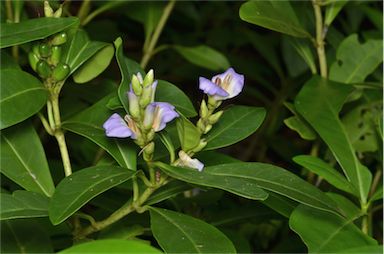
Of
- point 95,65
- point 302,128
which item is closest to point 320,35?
point 302,128

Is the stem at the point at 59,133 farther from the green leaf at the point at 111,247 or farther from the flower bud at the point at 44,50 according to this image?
the green leaf at the point at 111,247

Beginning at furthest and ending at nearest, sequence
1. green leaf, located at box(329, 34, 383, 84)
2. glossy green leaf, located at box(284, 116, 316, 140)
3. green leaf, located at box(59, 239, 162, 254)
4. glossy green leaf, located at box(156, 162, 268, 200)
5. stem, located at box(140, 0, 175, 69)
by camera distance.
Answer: stem, located at box(140, 0, 175, 69) < green leaf, located at box(329, 34, 383, 84) < glossy green leaf, located at box(284, 116, 316, 140) < glossy green leaf, located at box(156, 162, 268, 200) < green leaf, located at box(59, 239, 162, 254)

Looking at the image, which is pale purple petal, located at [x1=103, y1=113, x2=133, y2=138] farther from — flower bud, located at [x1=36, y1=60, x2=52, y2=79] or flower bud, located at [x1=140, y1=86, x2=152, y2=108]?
flower bud, located at [x1=36, y1=60, x2=52, y2=79]

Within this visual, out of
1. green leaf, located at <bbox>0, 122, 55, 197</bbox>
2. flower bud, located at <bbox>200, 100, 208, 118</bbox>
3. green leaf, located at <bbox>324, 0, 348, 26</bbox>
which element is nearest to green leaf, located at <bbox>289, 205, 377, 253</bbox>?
flower bud, located at <bbox>200, 100, 208, 118</bbox>

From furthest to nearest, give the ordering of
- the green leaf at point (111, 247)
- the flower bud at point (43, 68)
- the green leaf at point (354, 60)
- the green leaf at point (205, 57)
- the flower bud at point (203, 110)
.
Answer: the green leaf at point (205, 57) < the green leaf at point (354, 60) < the flower bud at point (43, 68) < the flower bud at point (203, 110) < the green leaf at point (111, 247)

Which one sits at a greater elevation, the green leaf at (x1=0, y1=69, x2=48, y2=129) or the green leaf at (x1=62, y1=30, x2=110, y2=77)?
the green leaf at (x1=62, y1=30, x2=110, y2=77)

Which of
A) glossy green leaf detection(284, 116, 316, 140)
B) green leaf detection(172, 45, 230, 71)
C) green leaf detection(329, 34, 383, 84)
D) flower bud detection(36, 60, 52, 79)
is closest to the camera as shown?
flower bud detection(36, 60, 52, 79)

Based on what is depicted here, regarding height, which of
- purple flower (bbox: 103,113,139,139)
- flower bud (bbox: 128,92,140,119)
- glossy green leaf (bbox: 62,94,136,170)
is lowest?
glossy green leaf (bbox: 62,94,136,170)

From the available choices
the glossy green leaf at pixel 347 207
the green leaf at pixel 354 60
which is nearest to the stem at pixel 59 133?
the glossy green leaf at pixel 347 207
